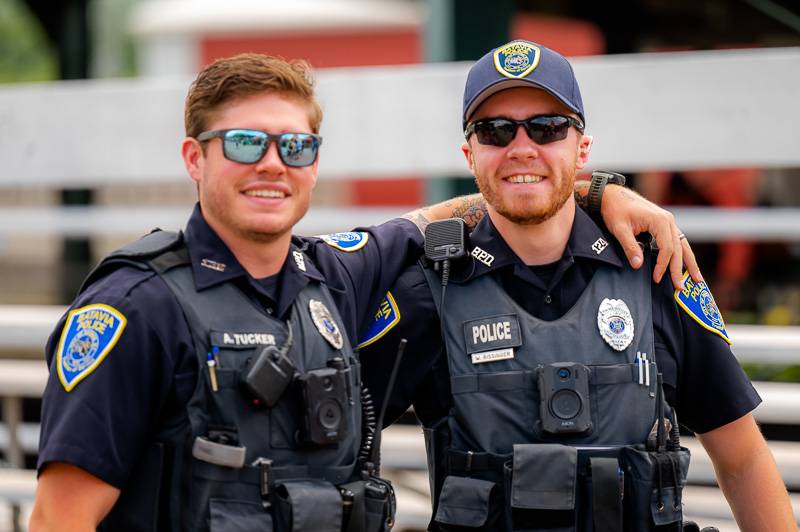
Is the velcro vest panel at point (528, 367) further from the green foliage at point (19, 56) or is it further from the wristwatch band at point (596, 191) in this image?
the green foliage at point (19, 56)

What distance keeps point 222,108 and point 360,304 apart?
25.6 inches

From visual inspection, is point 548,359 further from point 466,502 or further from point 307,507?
A: point 307,507

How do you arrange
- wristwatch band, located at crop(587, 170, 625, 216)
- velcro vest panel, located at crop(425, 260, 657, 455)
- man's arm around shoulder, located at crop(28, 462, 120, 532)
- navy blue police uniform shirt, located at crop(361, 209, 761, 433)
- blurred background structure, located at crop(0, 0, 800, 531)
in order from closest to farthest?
man's arm around shoulder, located at crop(28, 462, 120, 532), velcro vest panel, located at crop(425, 260, 657, 455), navy blue police uniform shirt, located at crop(361, 209, 761, 433), wristwatch band, located at crop(587, 170, 625, 216), blurred background structure, located at crop(0, 0, 800, 531)

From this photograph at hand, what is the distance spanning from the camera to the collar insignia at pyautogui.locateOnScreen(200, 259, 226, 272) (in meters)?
2.51

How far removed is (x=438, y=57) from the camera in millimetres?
5414

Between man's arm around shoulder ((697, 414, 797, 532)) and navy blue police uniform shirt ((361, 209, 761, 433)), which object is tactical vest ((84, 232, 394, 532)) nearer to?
navy blue police uniform shirt ((361, 209, 761, 433))

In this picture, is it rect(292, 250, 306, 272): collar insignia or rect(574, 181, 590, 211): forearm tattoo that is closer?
rect(292, 250, 306, 272): collar insignia

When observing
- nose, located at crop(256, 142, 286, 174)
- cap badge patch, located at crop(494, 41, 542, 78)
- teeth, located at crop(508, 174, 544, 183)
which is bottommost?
teeth, located at crop(508, 174, 544, 183)

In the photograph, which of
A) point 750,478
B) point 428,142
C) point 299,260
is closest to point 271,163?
point 299,260

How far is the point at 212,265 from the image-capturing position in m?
2.52

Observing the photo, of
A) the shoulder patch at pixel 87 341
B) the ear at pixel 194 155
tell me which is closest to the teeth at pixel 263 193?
the ear at pixel 194 155

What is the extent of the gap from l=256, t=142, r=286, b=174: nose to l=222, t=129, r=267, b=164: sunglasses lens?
11 mm

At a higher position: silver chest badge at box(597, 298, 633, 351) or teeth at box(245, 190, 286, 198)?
teeth at box(245, 190, 286, 198)

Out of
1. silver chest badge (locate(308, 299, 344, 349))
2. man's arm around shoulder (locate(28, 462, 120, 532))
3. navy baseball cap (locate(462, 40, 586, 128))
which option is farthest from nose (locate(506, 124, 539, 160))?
man's arm around shoulder (locate(28, 462, 120, 532))
